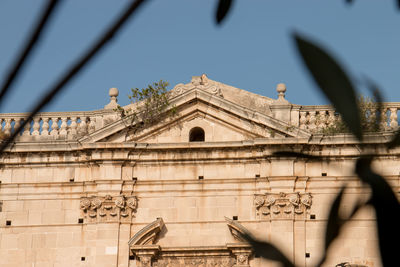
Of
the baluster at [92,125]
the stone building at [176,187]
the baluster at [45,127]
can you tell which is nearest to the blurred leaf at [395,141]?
the stone building at [176,187]

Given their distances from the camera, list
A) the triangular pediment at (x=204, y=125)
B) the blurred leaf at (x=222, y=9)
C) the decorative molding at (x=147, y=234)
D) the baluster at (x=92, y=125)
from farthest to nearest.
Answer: the baluster at (x=92, y=125) → the triangular pediment at (x=204, y=125) → the decorative molding at (x=147, y=234) → the blurred leaf at (x=222, y=9)

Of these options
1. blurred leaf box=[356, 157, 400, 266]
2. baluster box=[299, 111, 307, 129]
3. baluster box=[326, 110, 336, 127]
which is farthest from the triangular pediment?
blurred leaf box=[356, 157, 400, 266]

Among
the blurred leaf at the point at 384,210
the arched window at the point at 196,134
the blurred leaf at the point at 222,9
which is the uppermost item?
the arched window at the point at 196,134

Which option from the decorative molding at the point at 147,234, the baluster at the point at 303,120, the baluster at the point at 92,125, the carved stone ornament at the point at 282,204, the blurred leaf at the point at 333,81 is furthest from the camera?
the baluster at the point at 92,125

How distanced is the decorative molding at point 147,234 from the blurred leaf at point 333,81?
1488 cm

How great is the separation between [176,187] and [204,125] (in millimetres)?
1286

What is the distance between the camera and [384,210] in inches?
52.3

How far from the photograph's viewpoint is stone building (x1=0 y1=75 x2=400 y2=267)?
1606 centimetres

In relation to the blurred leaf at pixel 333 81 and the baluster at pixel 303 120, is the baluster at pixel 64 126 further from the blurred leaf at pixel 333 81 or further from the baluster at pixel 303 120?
the blurred leaf at pixel 333 81

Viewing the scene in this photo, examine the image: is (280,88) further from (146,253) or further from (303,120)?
(146,253)

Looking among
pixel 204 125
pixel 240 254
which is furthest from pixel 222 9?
pixel 204 125

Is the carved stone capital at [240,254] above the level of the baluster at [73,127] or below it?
below

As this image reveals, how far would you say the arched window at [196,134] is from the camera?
16891 millimetres

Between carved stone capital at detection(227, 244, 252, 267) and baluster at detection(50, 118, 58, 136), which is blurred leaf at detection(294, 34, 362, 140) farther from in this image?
baluster at detection(50, 118, 58, 136)
